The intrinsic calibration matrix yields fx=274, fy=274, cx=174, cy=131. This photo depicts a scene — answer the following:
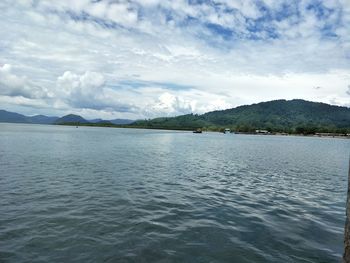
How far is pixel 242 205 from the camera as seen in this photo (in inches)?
895

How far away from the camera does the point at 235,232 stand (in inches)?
651

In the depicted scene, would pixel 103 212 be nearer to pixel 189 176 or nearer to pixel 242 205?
pixel 242 205

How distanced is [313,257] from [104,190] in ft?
62.0

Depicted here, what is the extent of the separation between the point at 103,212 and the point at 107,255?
275 inches

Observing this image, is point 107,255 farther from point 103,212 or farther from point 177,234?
point 103,212

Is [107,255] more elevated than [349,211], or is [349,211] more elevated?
[349,211]

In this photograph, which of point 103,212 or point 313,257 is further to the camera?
point 103,212

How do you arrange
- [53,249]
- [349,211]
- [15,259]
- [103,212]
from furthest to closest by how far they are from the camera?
[103,212] < [53,249] < [15,259] < [349,211]

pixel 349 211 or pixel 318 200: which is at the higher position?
pixel 349 211

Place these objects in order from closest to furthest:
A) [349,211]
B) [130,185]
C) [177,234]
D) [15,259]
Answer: [349,211]
[15,259]
[177,234]
[130,185]

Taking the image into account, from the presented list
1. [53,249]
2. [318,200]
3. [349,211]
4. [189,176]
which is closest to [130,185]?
[189,176]

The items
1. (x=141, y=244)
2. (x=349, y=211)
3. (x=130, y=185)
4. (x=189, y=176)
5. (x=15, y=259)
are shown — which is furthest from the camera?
(x=189, y=176)

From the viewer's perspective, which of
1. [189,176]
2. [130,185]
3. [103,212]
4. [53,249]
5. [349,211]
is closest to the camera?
[349,211]

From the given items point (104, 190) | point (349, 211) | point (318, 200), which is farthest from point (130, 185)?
point (349, 211)
